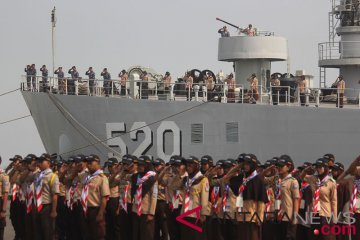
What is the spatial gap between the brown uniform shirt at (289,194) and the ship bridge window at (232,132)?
12.7 meters

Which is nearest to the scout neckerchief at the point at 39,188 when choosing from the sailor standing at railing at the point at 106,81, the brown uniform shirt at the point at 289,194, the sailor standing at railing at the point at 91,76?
the brown uniform shirt at the point at 289,194

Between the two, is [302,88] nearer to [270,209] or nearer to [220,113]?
[220,113]

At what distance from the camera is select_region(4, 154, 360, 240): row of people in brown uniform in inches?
590

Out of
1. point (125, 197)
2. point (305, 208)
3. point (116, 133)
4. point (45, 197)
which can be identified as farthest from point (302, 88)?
point (45, 197)

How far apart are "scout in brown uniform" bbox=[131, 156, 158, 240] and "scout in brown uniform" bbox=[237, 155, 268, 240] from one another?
1701mm

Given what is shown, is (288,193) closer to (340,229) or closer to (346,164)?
(340,229)

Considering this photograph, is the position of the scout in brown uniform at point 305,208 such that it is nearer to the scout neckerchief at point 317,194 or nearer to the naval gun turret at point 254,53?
the scout neckerchief at point 317,194

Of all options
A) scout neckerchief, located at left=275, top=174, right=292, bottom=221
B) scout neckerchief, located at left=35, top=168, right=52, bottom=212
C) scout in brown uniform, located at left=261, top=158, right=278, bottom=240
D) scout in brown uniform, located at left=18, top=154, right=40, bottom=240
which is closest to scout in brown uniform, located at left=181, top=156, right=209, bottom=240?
scout neckerchief, located at left=275, top=174, right=292, bottom=221

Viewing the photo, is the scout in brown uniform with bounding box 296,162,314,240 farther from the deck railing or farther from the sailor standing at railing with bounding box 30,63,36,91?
the sailor standing at railing with bounding box 30,63,36,91

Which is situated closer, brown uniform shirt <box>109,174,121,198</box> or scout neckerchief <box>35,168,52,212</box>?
scout neckerchief <box>35,168,52,212</box>

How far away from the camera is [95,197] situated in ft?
53.6

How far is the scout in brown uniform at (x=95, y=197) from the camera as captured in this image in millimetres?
16172

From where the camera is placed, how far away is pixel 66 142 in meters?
31.3

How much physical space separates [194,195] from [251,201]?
3.69 ft
